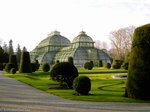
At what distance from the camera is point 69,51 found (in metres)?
90.9

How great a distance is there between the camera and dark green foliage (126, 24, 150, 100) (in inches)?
733

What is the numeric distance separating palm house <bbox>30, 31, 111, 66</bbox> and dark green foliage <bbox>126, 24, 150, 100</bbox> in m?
65.5

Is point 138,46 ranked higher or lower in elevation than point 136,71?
higher

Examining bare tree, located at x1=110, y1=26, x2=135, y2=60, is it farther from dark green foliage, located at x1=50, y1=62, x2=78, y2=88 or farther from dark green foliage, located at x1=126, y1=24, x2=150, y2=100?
dark green foliage, located at x1=126, y1=24, x2=150, y2=100

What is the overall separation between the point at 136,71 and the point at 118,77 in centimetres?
1789

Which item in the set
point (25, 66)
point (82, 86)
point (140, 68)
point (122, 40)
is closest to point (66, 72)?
point (82, 86)

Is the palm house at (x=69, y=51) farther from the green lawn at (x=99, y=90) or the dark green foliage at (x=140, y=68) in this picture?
the dark green foliage at (x=140, y=68)

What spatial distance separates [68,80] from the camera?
2780 cm

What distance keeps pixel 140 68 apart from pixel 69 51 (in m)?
72.3

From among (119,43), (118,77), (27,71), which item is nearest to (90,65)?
(27,71)

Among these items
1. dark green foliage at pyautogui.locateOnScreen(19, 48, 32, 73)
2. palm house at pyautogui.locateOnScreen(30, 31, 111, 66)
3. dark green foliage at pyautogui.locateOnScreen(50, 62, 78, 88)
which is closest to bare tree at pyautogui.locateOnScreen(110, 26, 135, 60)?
palm house at pyautogui.locateOnScreen(30, 31, 111, 66)

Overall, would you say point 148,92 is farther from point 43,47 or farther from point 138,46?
point 43,47

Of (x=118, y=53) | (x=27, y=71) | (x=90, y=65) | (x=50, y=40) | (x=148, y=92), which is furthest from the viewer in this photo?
(x=50, y=40)

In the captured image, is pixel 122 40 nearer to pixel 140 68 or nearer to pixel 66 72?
pixel 66 72
